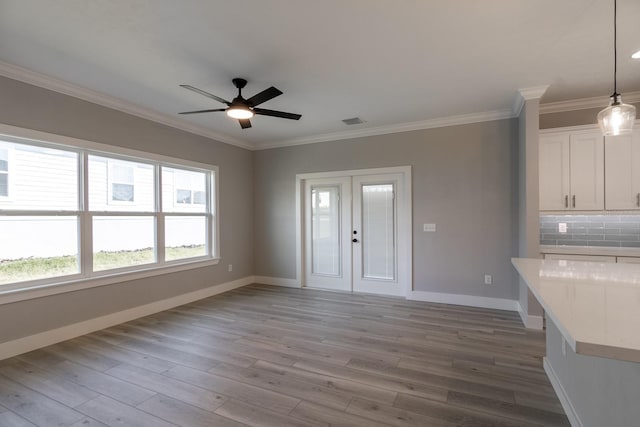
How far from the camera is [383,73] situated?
317cm

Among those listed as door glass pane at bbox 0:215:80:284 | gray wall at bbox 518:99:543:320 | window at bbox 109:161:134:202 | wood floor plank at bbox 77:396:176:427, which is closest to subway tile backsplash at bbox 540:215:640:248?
gray wall at bbox 518:99:543:320

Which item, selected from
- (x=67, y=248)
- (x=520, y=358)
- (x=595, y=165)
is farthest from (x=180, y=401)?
(x=595, y=165)

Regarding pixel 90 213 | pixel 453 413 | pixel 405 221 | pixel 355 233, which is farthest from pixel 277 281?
pixel 453 413

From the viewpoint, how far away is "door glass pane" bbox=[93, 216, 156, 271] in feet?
12.3

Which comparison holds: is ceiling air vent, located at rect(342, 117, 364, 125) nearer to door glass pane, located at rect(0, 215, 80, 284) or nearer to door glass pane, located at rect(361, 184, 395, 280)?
door glass pane, located at rect(361, 184, 395, 280)

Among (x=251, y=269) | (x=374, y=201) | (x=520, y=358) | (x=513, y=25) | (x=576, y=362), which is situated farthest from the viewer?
(x=251, y=269)

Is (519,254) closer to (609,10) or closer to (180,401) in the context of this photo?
(609,10)

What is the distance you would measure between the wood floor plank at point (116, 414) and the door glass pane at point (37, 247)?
179 cm

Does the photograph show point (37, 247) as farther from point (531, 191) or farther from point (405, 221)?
point (531, 191)

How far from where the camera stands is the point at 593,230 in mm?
3918

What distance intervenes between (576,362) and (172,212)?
16.0 feet

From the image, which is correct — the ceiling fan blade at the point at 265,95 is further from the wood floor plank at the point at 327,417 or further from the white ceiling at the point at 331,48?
the wood floor plank at the point at 327,417

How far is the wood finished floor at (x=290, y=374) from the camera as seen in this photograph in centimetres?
209

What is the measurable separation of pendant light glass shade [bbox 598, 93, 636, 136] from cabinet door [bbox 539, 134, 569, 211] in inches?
77.9
